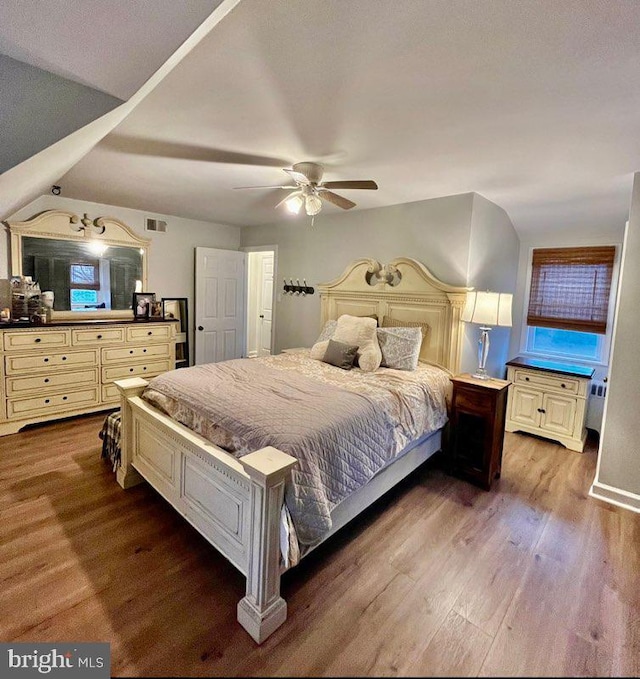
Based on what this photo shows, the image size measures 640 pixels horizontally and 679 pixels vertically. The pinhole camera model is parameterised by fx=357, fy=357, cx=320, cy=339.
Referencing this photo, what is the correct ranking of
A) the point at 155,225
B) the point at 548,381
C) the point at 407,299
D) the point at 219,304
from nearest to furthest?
the point at 548,381
the point at 407,299
the point at 155,225
the point at 219,304

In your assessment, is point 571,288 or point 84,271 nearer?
point 571,288

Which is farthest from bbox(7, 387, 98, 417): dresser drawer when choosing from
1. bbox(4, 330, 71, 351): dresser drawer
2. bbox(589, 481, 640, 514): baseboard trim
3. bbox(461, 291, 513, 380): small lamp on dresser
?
bbox(589, 481, 640, 514): baseboard trim

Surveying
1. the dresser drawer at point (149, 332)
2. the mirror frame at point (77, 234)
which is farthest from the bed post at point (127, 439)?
the mirror frame at point (77, 234)

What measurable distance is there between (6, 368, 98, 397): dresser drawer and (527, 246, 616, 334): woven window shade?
487cm

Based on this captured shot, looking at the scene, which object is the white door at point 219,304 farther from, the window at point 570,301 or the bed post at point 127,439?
the window at point 570,301

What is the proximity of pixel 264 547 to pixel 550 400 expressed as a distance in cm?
315

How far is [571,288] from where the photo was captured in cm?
377

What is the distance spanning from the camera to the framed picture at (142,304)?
4.35 m

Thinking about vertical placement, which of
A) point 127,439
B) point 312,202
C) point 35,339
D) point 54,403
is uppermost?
point 312,202

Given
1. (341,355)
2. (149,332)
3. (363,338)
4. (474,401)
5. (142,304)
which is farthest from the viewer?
(142,304)

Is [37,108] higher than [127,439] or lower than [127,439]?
higher

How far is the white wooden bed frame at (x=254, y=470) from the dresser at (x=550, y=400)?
0.91 meters

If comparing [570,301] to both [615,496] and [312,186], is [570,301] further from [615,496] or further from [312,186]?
[312,186]

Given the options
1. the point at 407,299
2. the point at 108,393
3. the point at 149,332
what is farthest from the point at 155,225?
the point at 407,299
